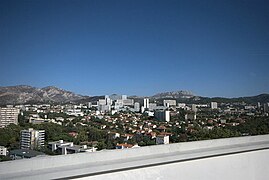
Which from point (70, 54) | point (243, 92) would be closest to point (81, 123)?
point (70, 54)

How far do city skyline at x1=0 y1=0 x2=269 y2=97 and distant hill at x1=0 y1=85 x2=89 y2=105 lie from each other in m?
0.04

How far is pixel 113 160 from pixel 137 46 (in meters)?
0.94

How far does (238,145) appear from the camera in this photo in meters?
2.58

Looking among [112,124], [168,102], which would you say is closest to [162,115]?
[168,102]

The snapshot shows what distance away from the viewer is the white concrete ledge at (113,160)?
1.48 meters

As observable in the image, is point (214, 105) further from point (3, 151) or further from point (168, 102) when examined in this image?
point (3, 151)

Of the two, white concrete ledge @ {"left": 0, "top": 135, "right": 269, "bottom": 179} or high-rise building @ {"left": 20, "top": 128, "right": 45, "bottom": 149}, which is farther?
high-rise building @ {"left": 20, "top": 128, "right": 45, "bottom": 149}

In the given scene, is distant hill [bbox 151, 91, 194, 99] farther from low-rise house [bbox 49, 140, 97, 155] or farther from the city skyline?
low-rise house [bbox 49, 140, 97, 155]

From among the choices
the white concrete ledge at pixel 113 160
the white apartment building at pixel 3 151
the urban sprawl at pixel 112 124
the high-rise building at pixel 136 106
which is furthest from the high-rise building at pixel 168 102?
the white apartment building at pixel 3 151

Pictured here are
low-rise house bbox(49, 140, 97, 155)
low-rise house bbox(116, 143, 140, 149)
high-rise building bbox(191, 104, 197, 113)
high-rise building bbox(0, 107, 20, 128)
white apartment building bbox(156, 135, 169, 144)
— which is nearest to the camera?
high-rise building bbox(0, 107, 20, 128)

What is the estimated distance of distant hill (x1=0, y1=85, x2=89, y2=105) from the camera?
168 centimetres

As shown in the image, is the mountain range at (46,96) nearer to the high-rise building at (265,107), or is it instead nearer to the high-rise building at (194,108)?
the high-rise building at (194,108)

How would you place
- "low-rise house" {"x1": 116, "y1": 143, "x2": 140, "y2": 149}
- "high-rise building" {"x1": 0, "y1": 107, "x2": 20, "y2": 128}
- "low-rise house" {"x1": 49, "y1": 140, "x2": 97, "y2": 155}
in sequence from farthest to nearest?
"low-rise house" {"x1": 116, "y1": 143, "x2": 140, "y2": 149} → "low-rise house" {"x1": 49, "y1": 140, "x2": 97, "y2": 155} → "high-rise building" {"x1": 0, "y1": 107, "x2": 20, "y2": 128}

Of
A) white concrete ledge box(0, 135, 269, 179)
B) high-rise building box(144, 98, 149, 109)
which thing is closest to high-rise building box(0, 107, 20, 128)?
white concrete ledge box(0, 135, 269, 179)
